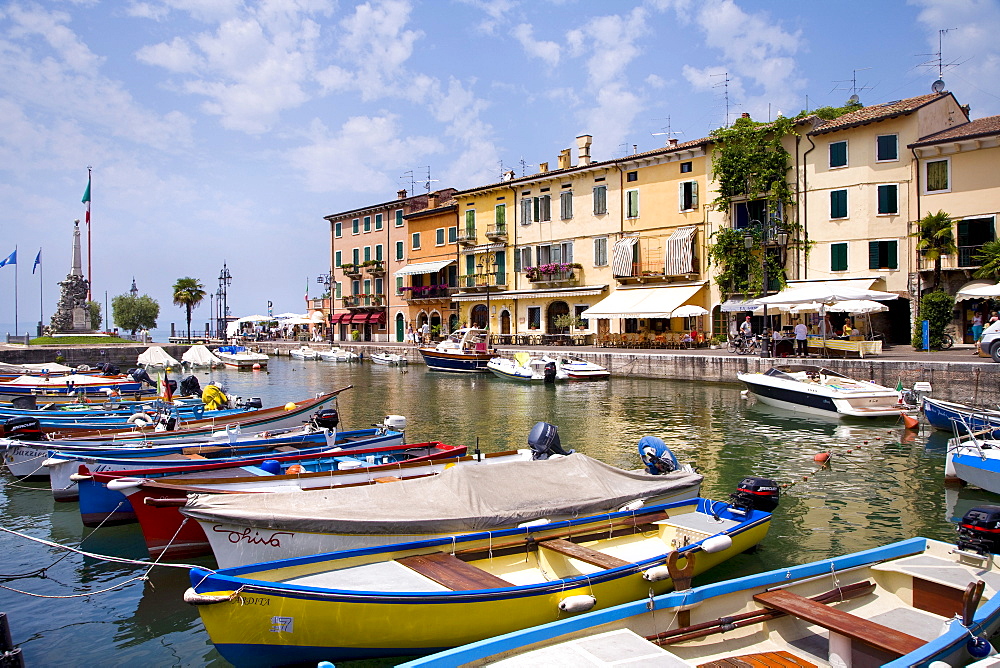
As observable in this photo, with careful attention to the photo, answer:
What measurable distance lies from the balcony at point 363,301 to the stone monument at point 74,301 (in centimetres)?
2086

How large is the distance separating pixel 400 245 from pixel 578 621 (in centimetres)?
5551

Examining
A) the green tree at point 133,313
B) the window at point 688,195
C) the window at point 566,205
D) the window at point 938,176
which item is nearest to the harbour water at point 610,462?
the window at point 938,176

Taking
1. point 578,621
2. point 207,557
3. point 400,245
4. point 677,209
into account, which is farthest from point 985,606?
point 400,245

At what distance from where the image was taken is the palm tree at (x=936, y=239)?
29672mm

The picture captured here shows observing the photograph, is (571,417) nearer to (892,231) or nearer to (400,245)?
(892,231)

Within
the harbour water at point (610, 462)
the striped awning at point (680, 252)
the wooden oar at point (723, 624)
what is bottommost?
the harbour water at point (610, 462)

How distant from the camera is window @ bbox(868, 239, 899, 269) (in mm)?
31859

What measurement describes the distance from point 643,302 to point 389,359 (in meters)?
17.5

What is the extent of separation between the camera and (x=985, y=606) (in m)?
5.78

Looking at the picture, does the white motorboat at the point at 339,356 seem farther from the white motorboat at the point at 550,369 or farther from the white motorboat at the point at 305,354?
the white motorboat at the point at 550,369

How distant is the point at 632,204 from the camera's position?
Answer: 41.7m

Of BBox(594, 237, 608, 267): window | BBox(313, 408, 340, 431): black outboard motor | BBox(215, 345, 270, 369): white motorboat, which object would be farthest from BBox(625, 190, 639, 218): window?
BBox(313, 408, 340, 431): black outboard motor

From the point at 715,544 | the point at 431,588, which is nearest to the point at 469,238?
the point at 715,544

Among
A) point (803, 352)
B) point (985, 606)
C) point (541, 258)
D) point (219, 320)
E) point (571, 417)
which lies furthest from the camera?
point (219, 320)
